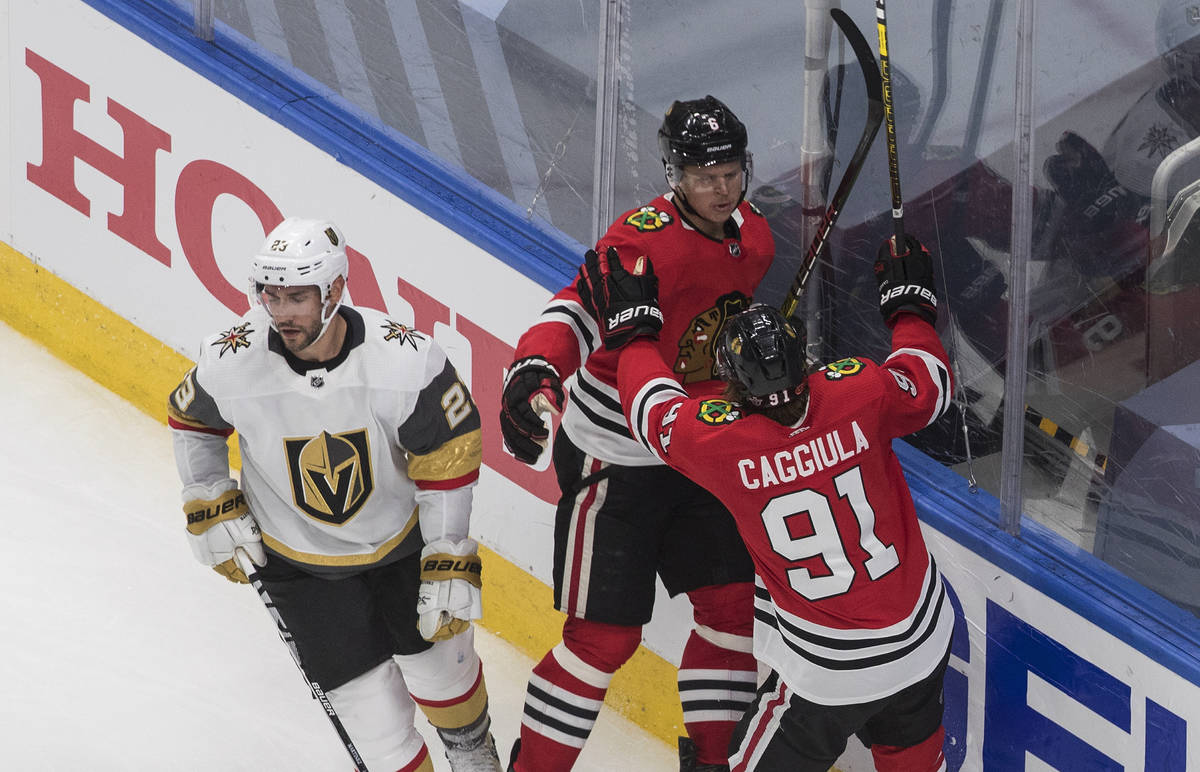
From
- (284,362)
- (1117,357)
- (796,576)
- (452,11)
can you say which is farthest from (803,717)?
(452,11)

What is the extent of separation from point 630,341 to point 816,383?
14.9 inches

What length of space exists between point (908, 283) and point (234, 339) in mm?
1214

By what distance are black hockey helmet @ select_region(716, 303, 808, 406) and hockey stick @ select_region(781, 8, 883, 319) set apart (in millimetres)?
391

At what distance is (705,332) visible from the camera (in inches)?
121

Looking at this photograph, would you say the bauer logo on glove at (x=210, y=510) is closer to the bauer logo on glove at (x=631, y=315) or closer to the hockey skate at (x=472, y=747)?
the hockey skate at (x=472, y=747)

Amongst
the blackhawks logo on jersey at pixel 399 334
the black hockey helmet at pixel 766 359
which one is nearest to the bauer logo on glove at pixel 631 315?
the black hockey helmet at pixel 766 359

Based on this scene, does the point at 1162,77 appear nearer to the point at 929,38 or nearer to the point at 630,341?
the point at 929,38

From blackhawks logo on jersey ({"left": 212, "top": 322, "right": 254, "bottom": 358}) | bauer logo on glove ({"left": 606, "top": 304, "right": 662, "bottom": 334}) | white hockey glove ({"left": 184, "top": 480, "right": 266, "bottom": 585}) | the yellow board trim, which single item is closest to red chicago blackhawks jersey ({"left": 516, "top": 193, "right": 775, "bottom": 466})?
bauer logo on glove ({"left": 606, "top": 304, "right": 662, "bottom": 334})

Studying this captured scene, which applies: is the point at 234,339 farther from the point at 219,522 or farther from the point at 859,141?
the point at 859,141

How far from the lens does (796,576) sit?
2.71 metres

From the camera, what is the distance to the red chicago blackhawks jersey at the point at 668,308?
2998 millimetres

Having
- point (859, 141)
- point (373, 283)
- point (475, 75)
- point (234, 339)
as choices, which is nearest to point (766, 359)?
point (859, 141)

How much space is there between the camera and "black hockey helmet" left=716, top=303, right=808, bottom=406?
2576 millimetres

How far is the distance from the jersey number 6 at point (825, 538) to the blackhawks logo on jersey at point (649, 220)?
2.01 ft
